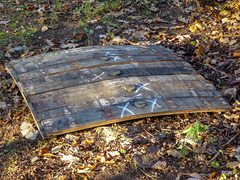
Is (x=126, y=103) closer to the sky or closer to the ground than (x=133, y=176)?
closer to the sky

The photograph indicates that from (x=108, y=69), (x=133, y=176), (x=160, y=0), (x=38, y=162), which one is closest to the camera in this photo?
(x=133, y=176)

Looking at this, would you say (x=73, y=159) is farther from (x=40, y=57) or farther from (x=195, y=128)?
(x=40, y=57)

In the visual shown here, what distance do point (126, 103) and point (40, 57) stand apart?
64.8 inches

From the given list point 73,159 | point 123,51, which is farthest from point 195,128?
point 123,51

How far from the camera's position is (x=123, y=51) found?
4.27 metres

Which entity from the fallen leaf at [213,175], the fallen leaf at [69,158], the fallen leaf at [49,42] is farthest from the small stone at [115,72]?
the fallen leaf at [49,42]

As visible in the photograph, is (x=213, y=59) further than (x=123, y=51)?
Yes

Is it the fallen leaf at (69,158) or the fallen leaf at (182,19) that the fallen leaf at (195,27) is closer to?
the fallen leaf at (182,19)

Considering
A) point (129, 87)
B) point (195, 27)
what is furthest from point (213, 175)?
point (195, 27)

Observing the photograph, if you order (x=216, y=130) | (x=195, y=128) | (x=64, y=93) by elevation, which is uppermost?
(x=64, y=93)

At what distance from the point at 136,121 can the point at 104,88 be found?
557 millimetres

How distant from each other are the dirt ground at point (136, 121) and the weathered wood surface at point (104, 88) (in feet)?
0.62

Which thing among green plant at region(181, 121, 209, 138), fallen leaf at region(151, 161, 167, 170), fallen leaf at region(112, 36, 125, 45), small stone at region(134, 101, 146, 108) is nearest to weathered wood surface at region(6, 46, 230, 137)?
small stone at region(134, 101, 146, 108)

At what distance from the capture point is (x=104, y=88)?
3.35 meters
